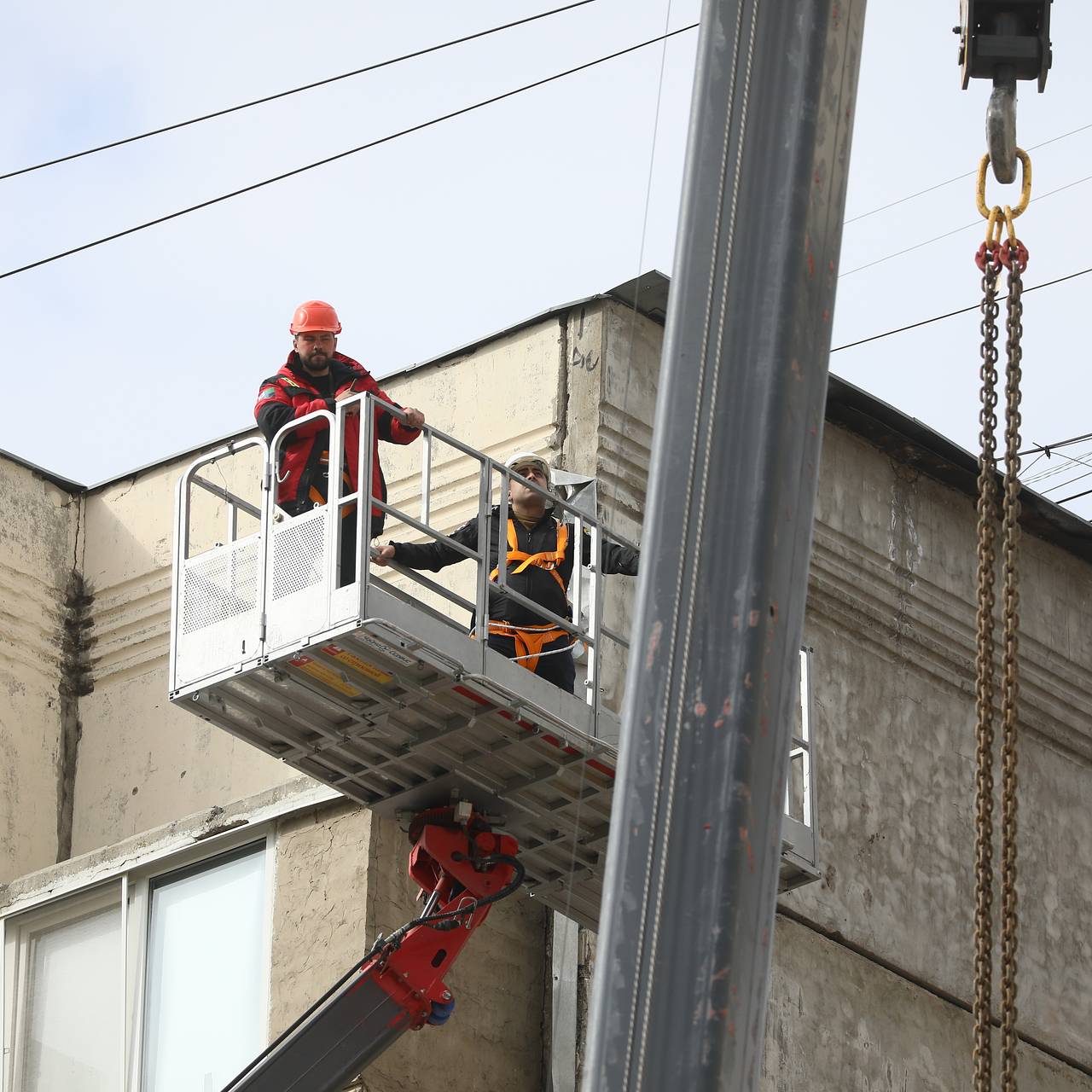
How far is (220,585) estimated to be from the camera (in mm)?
13180

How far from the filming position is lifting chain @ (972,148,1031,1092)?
27.5 feet

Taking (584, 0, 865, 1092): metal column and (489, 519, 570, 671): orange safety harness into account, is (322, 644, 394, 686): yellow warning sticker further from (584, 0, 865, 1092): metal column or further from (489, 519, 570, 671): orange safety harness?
(584, 0, 865, 1092): metal column

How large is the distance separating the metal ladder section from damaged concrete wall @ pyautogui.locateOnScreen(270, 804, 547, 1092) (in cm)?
50

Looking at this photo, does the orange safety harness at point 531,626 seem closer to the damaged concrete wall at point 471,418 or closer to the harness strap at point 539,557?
the harness strap at point 539,557

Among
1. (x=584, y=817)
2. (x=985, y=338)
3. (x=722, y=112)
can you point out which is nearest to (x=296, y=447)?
(x=584, y=817)

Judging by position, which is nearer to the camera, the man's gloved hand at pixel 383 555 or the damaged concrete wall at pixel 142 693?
the man's gloved hand at pixel 383 555

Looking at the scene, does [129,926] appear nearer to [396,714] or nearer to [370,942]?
[370,942]

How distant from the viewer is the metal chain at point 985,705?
8422 mm

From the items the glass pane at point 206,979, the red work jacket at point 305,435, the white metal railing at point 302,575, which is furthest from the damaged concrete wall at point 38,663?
the red work jacket at point 305,435

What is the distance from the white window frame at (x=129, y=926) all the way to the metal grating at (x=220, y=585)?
2.70 metres

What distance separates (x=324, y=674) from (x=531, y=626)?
4.33 feet

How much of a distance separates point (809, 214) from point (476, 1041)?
9557 millimetres

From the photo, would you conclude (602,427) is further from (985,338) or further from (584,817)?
(985,338)

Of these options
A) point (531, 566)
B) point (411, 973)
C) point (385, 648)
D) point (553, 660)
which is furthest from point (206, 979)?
point (385, 648)
